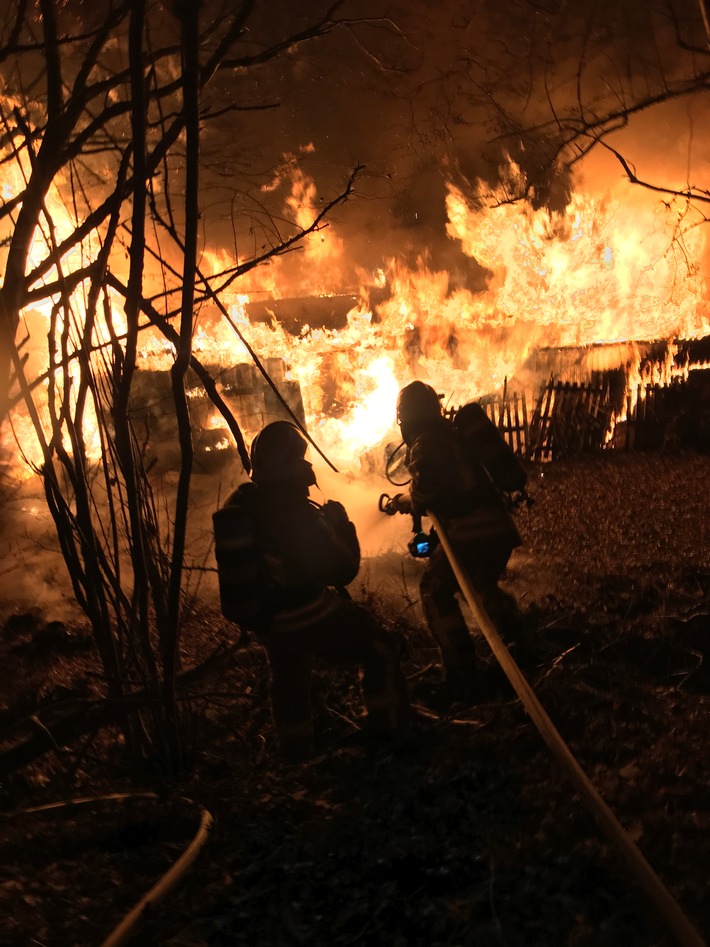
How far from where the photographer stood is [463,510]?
3.92m

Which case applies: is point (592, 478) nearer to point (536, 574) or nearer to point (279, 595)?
point (536, 574)

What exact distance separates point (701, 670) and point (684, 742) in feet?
2.90

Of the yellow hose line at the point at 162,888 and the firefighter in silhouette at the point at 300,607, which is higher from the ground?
the firefighter in silhouette at the point at 300,607

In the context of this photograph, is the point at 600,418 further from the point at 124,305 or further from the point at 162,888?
the point at 162,888

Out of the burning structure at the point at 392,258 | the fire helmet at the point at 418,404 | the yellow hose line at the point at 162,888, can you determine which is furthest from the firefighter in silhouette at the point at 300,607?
the burning structure at the point at 392,258

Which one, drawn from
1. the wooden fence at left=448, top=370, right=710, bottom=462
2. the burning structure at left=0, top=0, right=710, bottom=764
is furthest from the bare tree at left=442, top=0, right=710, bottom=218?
the wooden fence at left=448, top=370, right=710, bottom=462

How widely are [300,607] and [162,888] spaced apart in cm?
133

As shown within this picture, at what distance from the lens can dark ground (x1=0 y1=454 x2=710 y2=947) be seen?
2.04m

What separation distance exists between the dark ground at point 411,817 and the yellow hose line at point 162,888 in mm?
63

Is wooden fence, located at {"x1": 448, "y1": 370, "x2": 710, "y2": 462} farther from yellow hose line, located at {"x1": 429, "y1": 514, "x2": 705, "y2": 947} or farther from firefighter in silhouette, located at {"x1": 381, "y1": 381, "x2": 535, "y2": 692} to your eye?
yellow hose line, located at {"x1": 429, "y1": 514, "x2": 705, "y2": 947}

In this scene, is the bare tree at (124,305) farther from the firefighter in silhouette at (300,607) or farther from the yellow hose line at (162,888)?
the yellow hose line at (162,888)

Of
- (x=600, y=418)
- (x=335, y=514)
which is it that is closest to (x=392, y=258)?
(x=600, y=418)

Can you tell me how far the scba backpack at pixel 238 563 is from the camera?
2838 mm

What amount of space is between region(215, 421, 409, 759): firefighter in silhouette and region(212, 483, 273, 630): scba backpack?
0.10m
